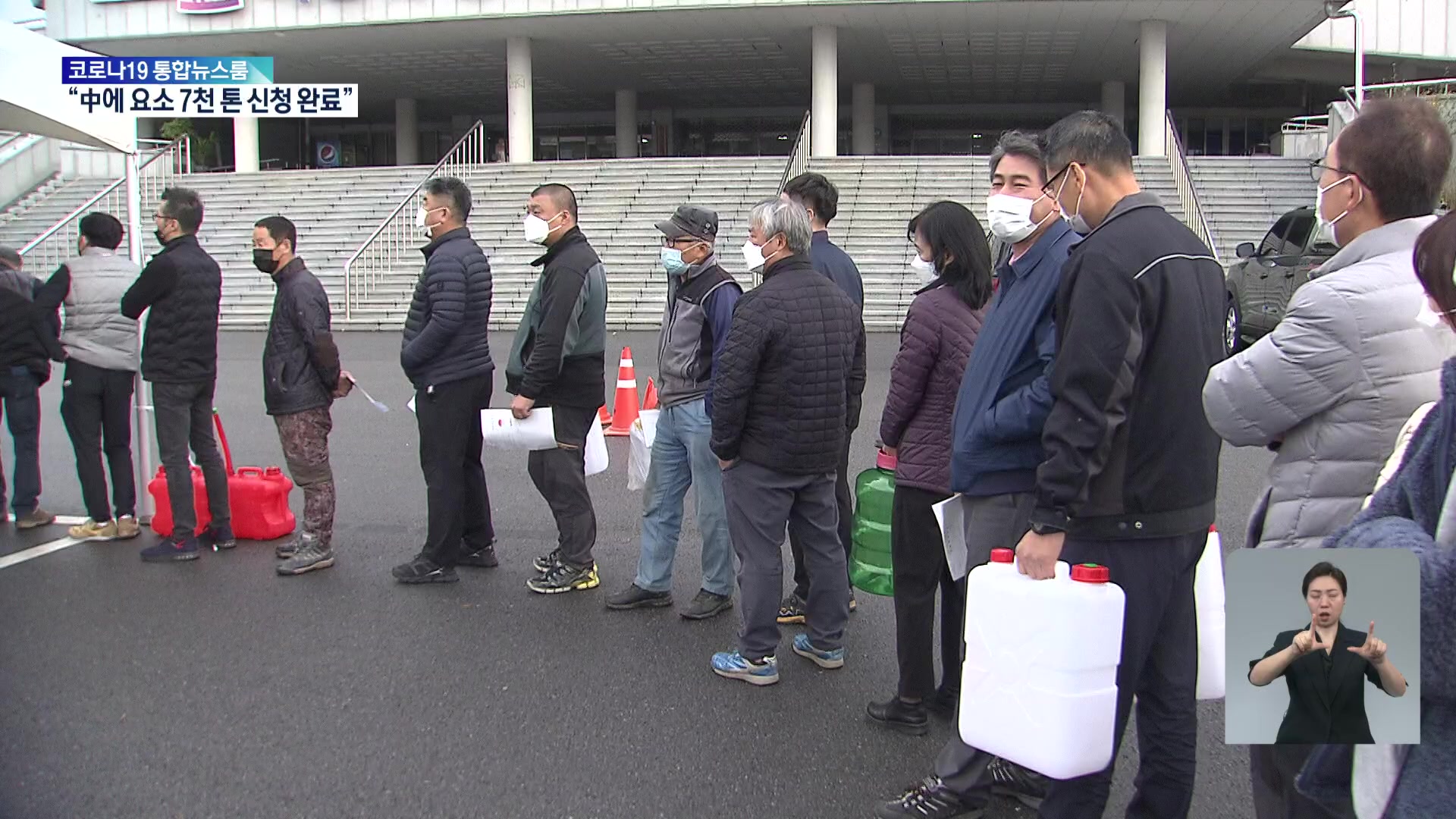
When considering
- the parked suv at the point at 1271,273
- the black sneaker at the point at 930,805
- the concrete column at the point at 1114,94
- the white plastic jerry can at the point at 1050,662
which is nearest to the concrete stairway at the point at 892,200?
the parked suv at the point at 1271,273

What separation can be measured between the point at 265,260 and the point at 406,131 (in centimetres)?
3518

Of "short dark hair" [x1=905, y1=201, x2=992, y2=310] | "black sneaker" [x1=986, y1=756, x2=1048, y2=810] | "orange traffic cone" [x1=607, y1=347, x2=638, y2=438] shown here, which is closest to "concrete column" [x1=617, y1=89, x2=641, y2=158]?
"orange traffic cone" [x1=607, y1=347, x2=638, y2=438]

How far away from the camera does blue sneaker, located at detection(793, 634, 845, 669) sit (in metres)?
4.84

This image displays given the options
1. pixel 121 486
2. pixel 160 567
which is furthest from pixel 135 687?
pixel 121 486

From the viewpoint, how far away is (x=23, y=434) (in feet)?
24.0

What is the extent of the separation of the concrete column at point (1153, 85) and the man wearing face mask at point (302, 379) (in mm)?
25158

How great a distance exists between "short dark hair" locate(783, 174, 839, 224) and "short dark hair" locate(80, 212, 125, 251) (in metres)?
3.97

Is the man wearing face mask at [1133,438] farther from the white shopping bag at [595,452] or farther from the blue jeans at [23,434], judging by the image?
the blue jeans at [23,434]

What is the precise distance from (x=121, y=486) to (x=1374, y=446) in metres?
6.60

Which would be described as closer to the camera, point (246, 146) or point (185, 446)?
point (185, 446)

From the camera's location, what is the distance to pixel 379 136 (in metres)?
43.9

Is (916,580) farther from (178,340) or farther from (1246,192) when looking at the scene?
(1246,192)

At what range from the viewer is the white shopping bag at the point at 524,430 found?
18.9ft
